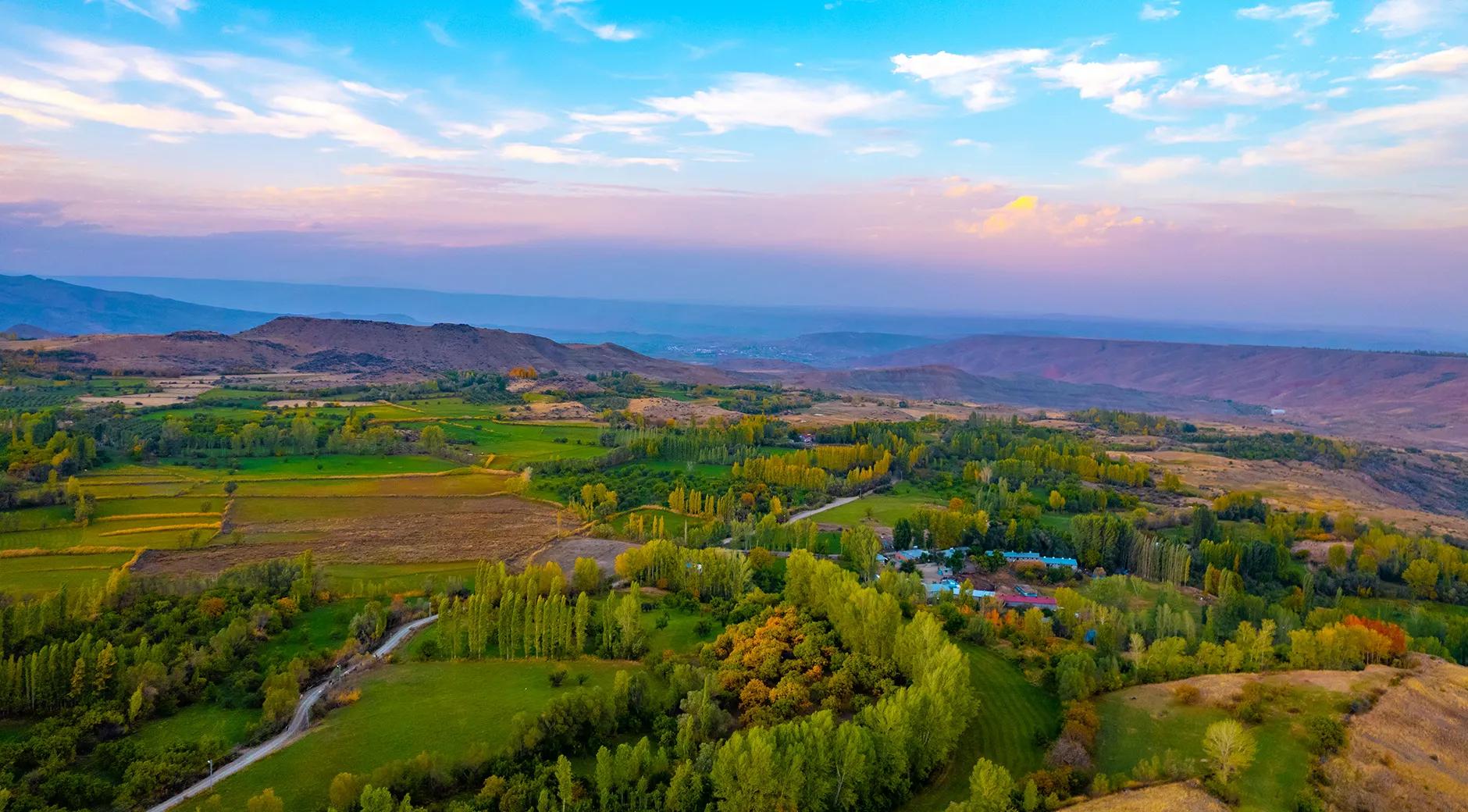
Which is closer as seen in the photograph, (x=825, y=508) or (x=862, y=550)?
(x=862, y=550)

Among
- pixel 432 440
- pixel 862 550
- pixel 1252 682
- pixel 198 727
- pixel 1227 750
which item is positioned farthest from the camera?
pixel 432 440

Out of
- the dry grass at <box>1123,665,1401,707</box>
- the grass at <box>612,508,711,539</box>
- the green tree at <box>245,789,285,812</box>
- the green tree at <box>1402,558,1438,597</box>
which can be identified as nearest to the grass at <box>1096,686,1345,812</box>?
the dry grass at <box>1123,665,1401,707</box>

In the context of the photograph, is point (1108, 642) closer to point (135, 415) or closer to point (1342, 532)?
point (1342, 532)

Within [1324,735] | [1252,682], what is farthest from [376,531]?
[1324,735]

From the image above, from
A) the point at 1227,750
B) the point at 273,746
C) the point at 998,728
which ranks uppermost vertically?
the point at 1227,750

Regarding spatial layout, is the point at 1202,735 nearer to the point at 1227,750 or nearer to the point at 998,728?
the point at 1227,750

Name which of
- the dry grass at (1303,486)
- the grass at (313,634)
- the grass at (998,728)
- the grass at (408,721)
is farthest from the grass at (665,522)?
the dry grass at (1303,486)

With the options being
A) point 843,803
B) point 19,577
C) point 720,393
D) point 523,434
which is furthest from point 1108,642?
point 720,393
